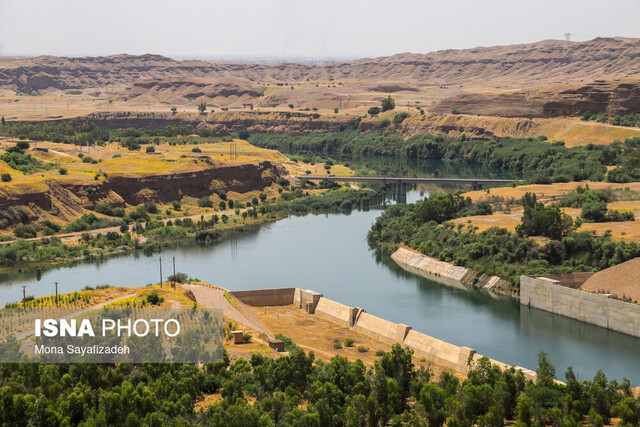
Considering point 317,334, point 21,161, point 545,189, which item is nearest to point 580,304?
point 317,334

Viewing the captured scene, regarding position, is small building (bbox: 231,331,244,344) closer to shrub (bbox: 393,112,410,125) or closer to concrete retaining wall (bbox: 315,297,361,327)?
concrete retaining wall (bbox: 315,297,361,327)

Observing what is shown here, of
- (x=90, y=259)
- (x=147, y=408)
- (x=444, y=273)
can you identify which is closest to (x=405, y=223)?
(x=444, y=273)

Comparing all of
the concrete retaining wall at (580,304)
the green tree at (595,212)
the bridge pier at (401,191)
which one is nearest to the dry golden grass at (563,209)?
the green tree at (595,212)

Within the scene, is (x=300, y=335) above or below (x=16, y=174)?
below

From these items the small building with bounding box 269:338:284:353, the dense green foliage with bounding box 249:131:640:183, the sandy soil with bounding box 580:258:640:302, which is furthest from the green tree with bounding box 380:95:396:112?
the small building with bounding box 269:338:284:353

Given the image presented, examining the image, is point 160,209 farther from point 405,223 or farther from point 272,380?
point 272,380

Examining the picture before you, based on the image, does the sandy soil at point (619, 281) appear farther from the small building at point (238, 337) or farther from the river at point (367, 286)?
the small building at point (238, 337)
